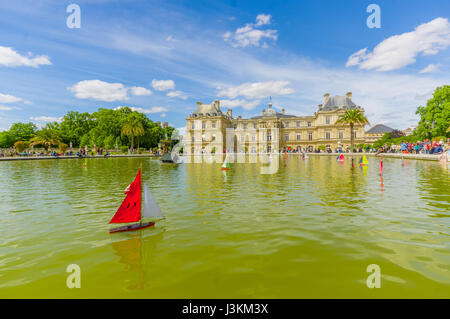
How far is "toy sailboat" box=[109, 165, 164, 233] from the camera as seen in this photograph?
573cm

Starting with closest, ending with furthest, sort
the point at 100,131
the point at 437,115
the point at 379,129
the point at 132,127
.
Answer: the point at 437,115, the point at 132,127, the point at 100,131, the point at 379,129

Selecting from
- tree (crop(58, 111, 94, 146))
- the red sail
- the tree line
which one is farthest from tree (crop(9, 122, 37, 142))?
the red sail

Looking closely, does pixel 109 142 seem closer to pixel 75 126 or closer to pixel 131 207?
pixel 75 126

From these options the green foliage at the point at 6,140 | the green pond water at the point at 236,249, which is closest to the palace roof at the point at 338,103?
the green pond water at the point at 236,249

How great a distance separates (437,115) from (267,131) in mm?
42813

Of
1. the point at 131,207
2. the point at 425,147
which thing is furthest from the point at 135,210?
the point at 425,147

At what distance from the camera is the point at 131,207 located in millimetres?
5902

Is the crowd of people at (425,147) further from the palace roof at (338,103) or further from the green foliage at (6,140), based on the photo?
the green foliage at (6,140)

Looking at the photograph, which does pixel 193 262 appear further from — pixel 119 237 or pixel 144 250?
pixel 119 237

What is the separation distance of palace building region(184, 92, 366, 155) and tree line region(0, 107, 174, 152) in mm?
12393

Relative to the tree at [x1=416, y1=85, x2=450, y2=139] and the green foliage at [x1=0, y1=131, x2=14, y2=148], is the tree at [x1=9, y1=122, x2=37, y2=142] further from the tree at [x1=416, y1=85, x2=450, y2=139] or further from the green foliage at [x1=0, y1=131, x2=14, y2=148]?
the tree at [x1=416, y1=85, x2=450, y2=139]

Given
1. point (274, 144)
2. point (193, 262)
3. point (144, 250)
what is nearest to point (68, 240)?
point (144, 250)

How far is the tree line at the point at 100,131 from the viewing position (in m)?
62.2
